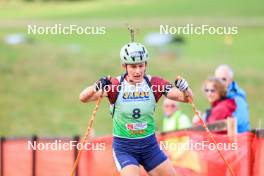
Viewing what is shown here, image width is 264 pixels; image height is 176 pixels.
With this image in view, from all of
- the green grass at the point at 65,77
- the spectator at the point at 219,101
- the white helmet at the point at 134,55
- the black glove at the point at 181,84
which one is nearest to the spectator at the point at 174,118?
the spectator at the point at 219,101

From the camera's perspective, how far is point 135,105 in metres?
10.1

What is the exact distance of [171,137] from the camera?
12.7m

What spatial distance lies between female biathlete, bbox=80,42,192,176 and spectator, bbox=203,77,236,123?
2.21m

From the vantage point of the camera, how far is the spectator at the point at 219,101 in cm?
1231

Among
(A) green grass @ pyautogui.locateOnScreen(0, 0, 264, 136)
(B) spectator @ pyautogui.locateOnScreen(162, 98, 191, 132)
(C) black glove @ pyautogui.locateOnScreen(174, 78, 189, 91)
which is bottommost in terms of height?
(B) spectator @ pyautogui.locateOnScreen(162, 98, 191, 132)

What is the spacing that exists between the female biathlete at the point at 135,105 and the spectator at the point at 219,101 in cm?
221

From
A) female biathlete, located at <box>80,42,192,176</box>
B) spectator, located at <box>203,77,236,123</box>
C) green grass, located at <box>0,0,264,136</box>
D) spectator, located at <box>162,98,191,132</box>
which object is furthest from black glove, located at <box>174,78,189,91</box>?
green grass, located at <box>0,0,264,136</box>

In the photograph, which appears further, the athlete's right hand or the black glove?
the black glove

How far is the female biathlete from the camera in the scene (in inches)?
392

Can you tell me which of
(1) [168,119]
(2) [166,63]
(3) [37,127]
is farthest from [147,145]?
(2) [166,63]

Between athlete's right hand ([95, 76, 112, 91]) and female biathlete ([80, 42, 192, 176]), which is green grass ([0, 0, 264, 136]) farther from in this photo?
athlete's right hand ([95, 76, 112, 91])

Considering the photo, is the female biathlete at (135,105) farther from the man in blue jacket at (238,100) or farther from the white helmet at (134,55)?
the man in blue jacket at (238,100)

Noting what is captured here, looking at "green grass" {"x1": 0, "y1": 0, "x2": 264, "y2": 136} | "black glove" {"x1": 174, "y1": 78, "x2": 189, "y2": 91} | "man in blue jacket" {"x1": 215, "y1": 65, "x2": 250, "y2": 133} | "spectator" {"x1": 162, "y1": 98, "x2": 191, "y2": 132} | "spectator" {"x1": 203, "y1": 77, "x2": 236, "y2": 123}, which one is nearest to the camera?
"black glove" {"x1": 174, "y1": 78, "x2": 189, "y2": 91}

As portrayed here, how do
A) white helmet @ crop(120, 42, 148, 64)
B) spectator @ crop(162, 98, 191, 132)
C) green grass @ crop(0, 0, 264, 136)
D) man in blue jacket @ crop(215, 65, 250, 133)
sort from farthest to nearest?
green grass @ crop(0, 0, 264, 136) < spectator @ crop(162, 98, 191, 132) < man in blue jacket @ crop(215, 65, 250, 133) < white helmet @ crop(120, 42, 148, 64)
